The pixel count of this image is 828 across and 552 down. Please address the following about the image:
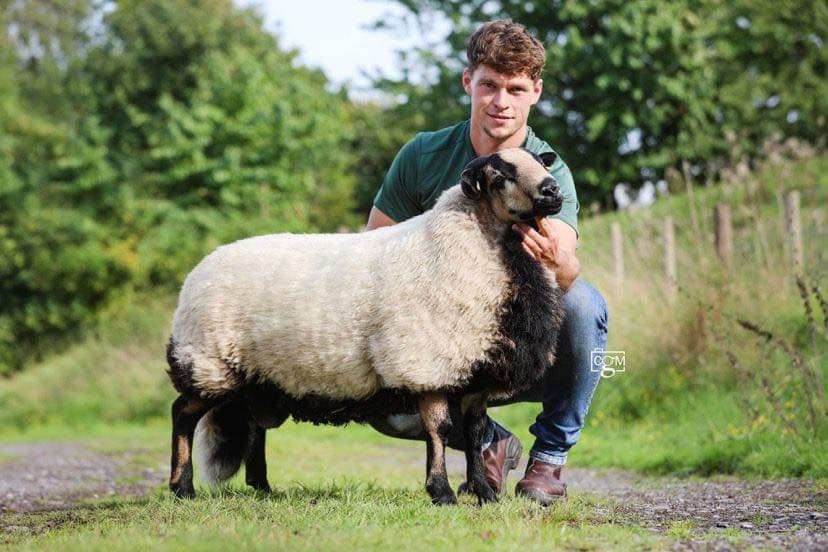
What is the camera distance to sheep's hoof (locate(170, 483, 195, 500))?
5.76m

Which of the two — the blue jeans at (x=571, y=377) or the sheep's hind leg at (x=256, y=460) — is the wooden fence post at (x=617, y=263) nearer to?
the blue jeans at (x=571, y=377)

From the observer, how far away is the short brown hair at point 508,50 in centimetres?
556

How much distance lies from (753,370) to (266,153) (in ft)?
74.0

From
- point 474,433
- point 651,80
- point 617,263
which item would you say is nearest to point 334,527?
point 474,433

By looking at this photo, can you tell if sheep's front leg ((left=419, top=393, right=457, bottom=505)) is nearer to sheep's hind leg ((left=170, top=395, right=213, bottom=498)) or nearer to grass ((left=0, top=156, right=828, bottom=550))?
grass ((left=0, top=156, right=828, bottom=550))

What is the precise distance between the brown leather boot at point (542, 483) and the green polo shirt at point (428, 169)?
145cm

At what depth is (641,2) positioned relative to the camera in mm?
23344

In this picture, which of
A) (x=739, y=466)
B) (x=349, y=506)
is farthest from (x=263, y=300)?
(x=739, y=466)

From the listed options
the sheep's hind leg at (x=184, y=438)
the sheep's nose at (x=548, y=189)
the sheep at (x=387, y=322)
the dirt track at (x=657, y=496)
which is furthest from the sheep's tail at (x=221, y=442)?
the sheep's nose at (x=548, y=189)

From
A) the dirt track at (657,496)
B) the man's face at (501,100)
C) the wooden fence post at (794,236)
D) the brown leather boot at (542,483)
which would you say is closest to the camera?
the dirt track at (657,496)

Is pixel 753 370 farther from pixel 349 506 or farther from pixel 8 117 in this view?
pixel 8 117

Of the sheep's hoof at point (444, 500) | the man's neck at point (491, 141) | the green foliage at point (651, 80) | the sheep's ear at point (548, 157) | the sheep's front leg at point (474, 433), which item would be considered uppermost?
the green foliage at point (651, 80)

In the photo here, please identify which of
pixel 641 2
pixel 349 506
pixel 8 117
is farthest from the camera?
pixel 8 117

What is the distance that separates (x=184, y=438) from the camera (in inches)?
232
